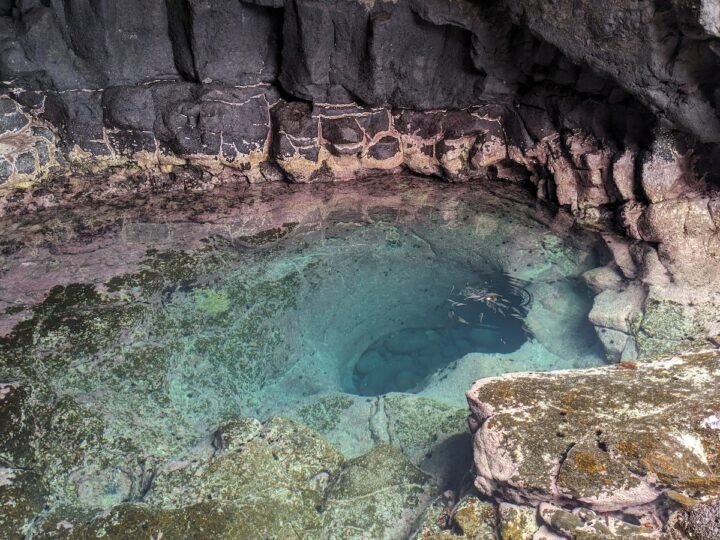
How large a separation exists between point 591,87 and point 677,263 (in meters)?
1.38

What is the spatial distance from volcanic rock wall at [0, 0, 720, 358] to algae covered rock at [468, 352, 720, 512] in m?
0.86

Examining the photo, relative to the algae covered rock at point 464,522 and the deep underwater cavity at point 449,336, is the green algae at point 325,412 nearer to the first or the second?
the deep underwater cavity at point 449,336

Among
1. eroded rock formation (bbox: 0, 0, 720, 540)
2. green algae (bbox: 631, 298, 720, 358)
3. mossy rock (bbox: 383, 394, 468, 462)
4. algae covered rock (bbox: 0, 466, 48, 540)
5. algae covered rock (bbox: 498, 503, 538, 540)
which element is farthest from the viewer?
→ green algae (bbox: 631, 298, 720, 358)

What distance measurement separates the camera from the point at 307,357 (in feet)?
12.7

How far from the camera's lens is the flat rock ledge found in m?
2.26

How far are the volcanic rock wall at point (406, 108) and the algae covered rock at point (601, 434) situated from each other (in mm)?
861

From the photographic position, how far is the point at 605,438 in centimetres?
242

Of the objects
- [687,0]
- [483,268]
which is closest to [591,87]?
[687,0]

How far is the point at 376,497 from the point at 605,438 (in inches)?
42.6

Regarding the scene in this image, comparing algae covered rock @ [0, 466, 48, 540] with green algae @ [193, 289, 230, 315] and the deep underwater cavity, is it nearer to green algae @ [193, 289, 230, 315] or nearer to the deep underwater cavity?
green algae @ [193, 289, 230, 315]

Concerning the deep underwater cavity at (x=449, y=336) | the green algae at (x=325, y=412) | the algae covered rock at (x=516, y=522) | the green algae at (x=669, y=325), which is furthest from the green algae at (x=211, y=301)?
the green algae at (x=669, y=325)

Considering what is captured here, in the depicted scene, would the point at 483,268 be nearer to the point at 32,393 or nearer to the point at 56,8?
the point at 32,393

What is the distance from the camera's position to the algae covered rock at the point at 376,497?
2670mm

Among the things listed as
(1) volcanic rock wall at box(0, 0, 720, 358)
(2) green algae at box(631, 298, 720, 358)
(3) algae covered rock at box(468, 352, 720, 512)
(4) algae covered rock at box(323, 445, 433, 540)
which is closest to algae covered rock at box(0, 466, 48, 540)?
(4) algae covered rock at box(323, 445, 433, 540)
